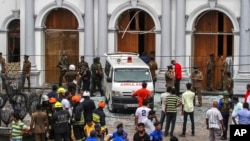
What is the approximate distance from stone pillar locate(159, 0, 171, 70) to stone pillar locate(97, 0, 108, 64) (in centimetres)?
275

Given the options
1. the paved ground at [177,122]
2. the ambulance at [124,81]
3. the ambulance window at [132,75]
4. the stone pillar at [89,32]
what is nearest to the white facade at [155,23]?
the stone pillar at [89,32]

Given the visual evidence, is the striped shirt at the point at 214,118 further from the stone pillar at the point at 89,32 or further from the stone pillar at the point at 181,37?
the stone pillar at the point at 89,32

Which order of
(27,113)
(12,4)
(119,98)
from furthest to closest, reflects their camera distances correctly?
(12,4) → (119,98) → (27,113)

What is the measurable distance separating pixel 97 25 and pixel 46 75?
365cm

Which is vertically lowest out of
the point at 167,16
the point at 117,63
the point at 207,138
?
the point at 207,138

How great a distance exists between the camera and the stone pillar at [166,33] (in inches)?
1335

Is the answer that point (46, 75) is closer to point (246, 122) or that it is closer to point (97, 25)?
point (97, 25)

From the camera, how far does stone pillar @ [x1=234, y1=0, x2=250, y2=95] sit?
32.8 m

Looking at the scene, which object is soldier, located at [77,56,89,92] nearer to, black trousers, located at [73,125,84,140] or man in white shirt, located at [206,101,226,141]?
black trousers, located at [73,125,84,140]

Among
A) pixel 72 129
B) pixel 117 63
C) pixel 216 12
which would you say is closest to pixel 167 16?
pixel 216 12

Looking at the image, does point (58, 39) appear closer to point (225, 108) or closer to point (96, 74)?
point (96, 74)

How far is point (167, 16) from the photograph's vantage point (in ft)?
111

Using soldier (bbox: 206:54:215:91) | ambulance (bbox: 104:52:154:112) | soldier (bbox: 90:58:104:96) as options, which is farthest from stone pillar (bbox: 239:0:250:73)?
soldier (bbox: 90:58:104:96)

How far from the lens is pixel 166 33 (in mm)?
33906
